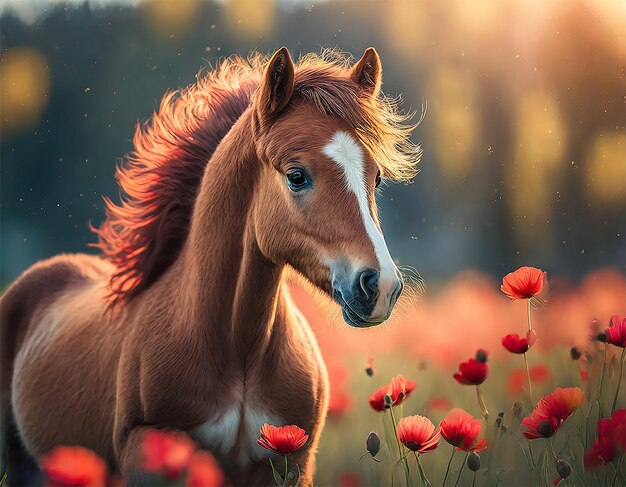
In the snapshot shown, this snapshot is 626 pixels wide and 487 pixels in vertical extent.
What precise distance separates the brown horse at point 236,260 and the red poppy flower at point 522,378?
860 mm

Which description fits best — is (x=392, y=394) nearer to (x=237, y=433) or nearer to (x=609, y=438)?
(x=237, y=433)

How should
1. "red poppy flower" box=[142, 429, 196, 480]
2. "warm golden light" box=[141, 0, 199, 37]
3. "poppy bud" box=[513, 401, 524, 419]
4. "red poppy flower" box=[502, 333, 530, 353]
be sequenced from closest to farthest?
"red poppy flower" box=[142, 429, 196, 480] < "red poppy flower" box=[502, 333, 530, 353] < "poppy bud" box=[513, 401, 524, 419] < "warm golden light" box=[141, 0, 199, 37]

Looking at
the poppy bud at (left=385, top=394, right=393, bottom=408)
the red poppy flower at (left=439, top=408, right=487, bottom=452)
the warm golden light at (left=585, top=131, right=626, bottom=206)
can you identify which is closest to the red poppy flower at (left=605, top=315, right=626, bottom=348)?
the red poppy flower at (left=439, top=408, right=487, bottom=452)

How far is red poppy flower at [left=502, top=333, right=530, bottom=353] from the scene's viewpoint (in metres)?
2.57

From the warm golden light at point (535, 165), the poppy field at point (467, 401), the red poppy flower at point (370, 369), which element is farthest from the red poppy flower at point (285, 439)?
the warm golden light at point (535, 165)

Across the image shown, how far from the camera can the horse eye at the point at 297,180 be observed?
238cm

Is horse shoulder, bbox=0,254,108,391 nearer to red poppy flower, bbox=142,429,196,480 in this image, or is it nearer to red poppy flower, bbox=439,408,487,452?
red poppy flower, bbox=142,429,196,480

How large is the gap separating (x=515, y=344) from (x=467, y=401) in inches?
45.2

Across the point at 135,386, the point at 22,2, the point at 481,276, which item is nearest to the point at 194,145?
the point at 135,386

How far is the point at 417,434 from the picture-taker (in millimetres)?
2102

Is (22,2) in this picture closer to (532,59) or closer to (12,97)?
(12,97)

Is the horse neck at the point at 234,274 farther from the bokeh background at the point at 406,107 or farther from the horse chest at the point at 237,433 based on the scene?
the bokeh background at the point at 406,107

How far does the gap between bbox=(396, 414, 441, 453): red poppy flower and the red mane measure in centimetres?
90

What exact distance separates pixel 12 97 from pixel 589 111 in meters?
→ 3.12
